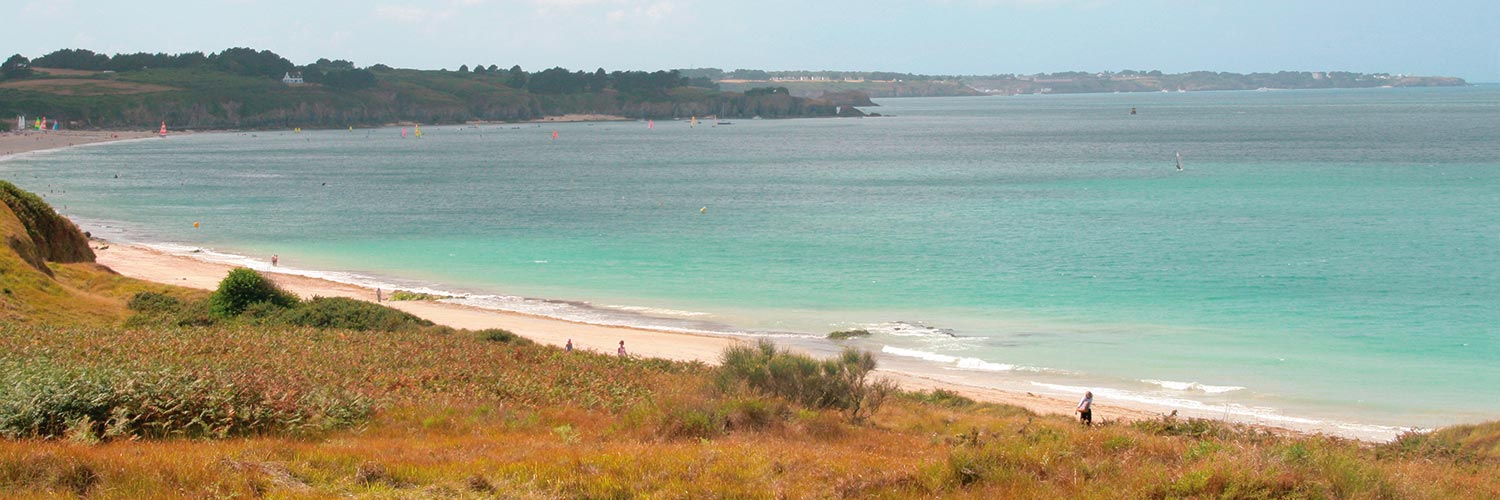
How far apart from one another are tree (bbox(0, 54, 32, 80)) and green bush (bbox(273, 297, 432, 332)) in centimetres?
18500

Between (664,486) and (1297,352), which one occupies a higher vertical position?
(664,486)

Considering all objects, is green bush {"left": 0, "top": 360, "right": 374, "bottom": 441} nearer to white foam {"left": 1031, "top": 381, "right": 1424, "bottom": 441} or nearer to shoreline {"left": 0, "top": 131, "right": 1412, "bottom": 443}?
shoreline {"left": 0, "top": 131, "right": 1412, "bottom": 443}

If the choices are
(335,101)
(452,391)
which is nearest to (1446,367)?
(452,391)

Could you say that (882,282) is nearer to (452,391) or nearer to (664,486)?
(452,391)

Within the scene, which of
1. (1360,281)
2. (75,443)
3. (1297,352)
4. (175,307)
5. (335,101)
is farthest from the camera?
(335,101)

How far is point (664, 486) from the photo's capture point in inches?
354

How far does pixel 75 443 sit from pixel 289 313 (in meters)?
17.3

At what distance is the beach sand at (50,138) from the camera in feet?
381

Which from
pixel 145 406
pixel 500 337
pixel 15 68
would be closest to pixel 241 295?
pixel 500 337

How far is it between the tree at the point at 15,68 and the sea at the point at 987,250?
90779mm

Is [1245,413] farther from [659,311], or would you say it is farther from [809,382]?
[659,311]

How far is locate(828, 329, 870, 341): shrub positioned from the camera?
99.5 feet

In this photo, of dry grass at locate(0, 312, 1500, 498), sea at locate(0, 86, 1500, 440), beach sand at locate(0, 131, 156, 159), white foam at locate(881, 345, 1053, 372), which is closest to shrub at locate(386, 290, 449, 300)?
sea at locate(0, 86, 1500, 440)

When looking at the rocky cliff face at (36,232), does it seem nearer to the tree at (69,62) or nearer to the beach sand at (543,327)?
the beach sand at (543,327)
